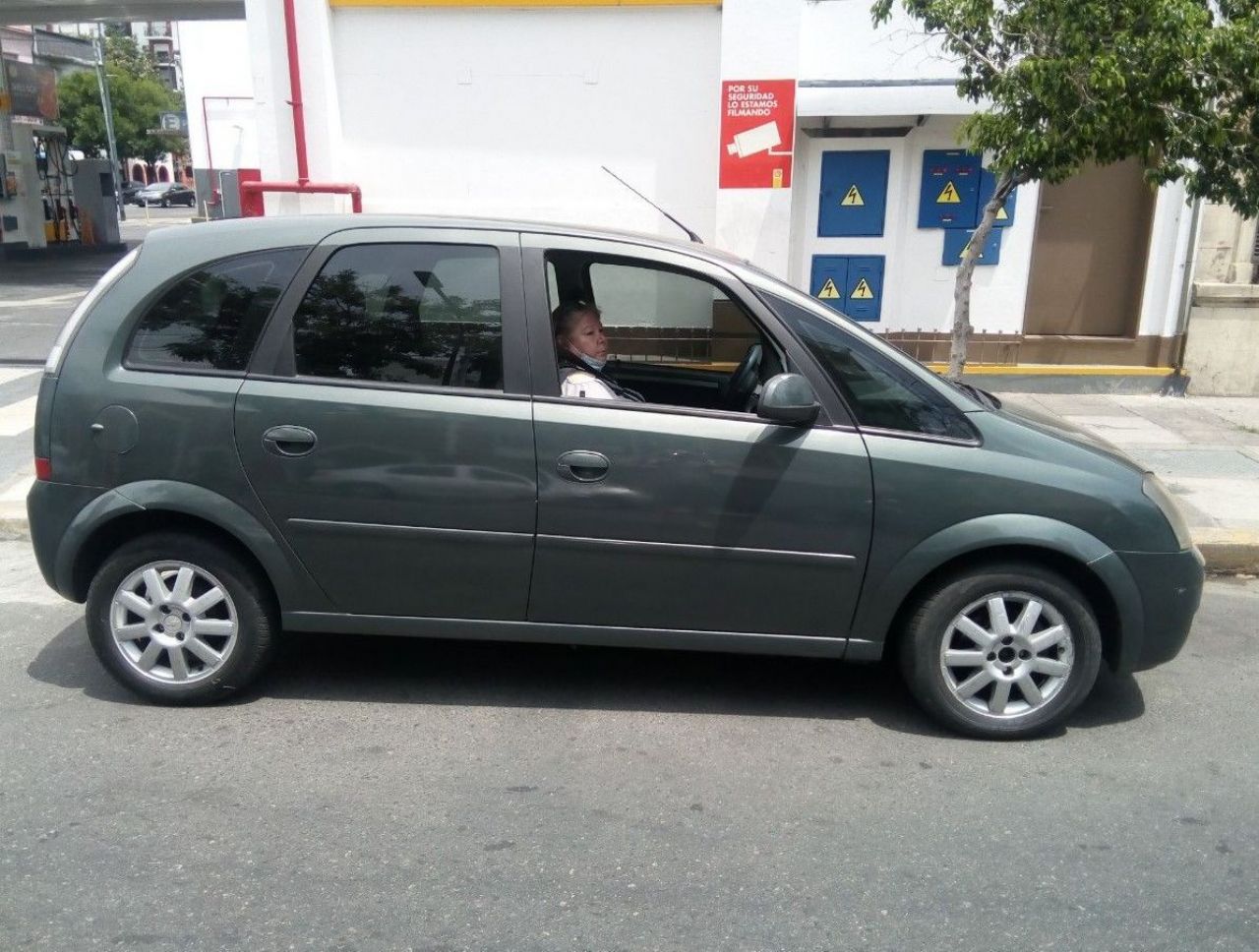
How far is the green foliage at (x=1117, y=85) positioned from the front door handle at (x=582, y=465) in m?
3.37

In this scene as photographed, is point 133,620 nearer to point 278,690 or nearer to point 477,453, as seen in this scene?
point 278,690

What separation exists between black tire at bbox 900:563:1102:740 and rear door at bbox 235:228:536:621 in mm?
1494

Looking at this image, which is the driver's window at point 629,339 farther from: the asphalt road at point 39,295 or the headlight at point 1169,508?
the asphalt road at point 39,295

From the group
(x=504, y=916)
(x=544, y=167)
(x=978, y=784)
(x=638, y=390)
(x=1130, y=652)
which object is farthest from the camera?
(x=544, y=167)

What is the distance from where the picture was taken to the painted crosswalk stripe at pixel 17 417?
8.08 m

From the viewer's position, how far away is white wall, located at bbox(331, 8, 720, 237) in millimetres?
9656

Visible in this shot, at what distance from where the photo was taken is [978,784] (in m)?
3.64

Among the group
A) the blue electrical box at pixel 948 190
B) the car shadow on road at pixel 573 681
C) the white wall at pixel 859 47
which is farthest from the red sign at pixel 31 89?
the car shadow on road at pixel 573 681

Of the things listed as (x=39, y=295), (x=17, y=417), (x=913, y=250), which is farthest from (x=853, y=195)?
(x=39, y=295)

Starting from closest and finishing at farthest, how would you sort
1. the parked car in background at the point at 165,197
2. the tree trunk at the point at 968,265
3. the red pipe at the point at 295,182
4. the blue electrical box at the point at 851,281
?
the tree trunk at the point at 968,265, the red pipe at the point at 295,182, the blue electrical box at the point at 851,281, the parked car in background at the point at 165,197

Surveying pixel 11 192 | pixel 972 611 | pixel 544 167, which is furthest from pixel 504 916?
pixel 11 192

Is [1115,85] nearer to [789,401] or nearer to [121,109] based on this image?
[789,401]

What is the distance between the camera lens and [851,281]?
988 centimetres

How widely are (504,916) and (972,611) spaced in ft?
6.60
